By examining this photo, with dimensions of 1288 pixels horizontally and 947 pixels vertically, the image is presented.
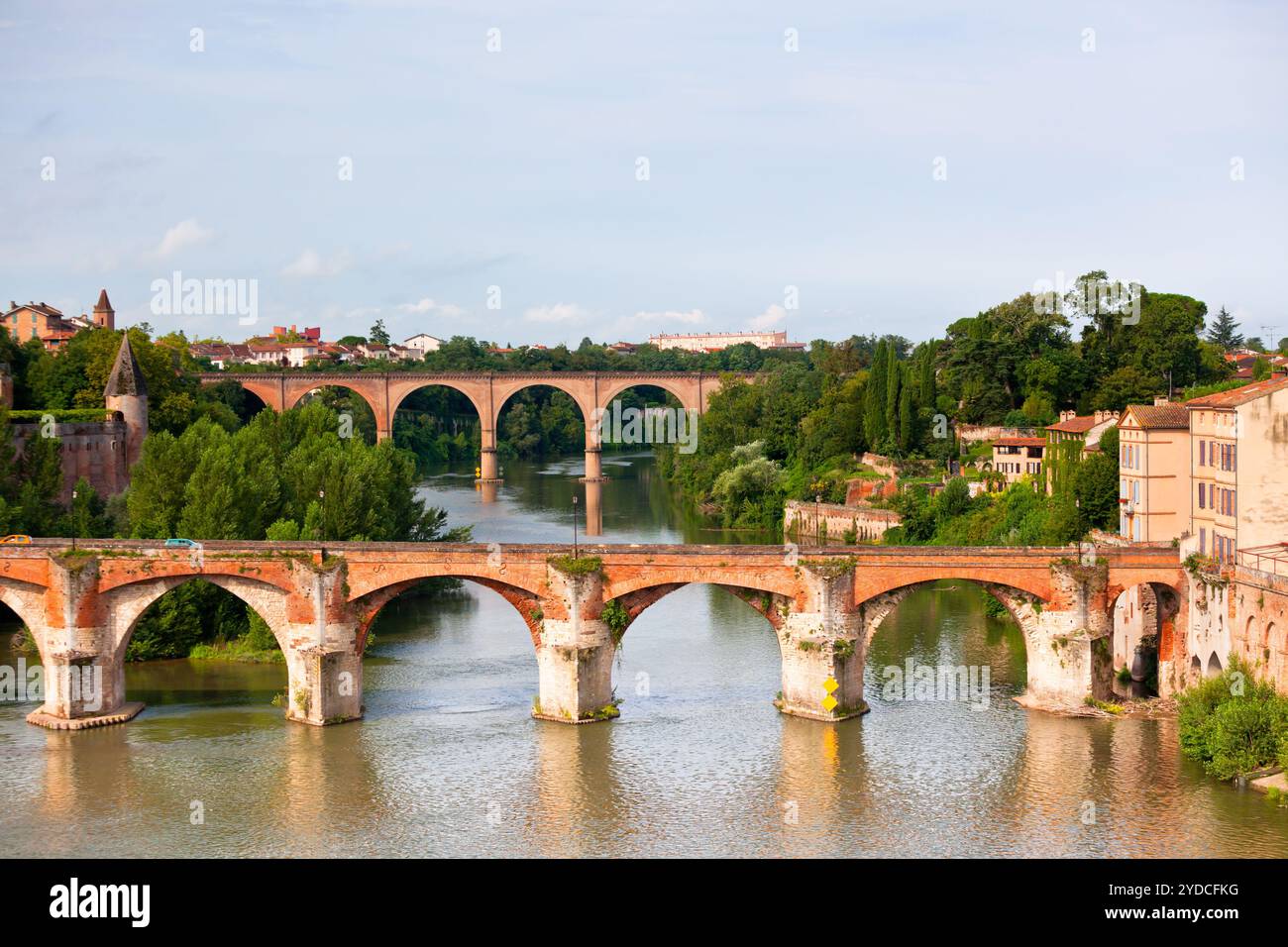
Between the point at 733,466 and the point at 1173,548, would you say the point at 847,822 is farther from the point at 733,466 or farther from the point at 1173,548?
the point at 733,466

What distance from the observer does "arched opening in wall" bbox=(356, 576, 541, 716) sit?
40062mm

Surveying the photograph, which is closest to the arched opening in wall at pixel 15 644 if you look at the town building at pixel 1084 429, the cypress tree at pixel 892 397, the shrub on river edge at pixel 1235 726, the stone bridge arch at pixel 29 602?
the stone bridge arch at pixel 29 602

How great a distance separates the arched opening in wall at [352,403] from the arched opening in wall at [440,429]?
8.18ft

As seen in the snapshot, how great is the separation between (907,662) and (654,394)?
9330cm

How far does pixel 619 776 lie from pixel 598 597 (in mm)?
5372

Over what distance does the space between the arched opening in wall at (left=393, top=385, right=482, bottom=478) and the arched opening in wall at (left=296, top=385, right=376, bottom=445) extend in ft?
8.18

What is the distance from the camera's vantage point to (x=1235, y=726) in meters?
32.8

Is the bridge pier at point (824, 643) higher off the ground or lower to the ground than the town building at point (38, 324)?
Result: lower

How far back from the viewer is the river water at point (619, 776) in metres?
30.7

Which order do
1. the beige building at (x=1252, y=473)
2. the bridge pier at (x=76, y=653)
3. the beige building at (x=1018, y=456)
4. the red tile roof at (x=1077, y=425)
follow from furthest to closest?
the beige building at (x=1018, y=456)
the red tile roof at (x=1077, y=425)
the bridge pier at (x=76, y=653)
the beige building at (x=1252, y=473)

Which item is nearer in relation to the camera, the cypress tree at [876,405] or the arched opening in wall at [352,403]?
the cypress tree at [876,405]

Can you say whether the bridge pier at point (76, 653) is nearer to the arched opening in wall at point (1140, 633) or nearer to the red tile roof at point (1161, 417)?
the arched opening in wall at point (1140, 633)

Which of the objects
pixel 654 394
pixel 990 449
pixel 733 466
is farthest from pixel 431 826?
pixel 654 394

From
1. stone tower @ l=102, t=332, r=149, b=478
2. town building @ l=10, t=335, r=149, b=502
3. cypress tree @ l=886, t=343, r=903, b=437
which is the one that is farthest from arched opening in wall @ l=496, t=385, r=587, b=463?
town building @ l=10, t=335, r=149, b=502
